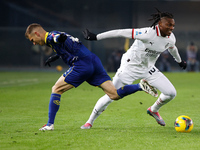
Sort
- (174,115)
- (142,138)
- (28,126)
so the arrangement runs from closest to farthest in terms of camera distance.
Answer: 1. (142,138)
2. (28,126)
3. (174,115)

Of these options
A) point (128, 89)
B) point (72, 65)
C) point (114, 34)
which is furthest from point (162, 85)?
point (72, 65)

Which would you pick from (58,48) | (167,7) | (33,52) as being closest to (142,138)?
(58,48)

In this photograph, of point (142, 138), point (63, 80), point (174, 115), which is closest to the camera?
Result: point (142, 138)

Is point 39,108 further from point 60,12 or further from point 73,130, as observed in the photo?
point 60,12

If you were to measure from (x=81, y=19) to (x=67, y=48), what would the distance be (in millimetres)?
38972

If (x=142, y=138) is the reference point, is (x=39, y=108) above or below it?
below

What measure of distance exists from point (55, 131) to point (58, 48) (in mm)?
1519

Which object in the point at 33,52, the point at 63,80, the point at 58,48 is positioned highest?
the point at 58,48

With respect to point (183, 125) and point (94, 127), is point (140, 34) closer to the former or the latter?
point (183, 125)

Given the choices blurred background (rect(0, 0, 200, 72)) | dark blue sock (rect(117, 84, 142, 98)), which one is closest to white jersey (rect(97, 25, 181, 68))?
dark blue sock (rect(117, 84, 142, 98))

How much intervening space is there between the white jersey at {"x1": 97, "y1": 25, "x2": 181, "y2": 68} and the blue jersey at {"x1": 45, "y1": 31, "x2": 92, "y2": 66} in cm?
43

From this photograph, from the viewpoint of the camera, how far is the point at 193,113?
1038 centimetres

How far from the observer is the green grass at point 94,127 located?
22.1 ft

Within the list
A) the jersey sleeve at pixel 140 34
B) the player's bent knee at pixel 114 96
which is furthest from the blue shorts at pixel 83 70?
the jersey sleeve at pixel 140 34
